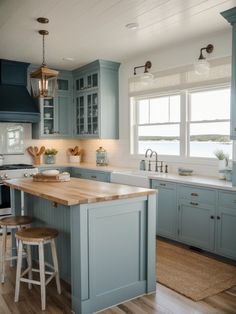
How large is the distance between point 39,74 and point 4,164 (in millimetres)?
3073

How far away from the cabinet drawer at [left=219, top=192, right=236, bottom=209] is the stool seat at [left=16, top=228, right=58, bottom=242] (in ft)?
6.34

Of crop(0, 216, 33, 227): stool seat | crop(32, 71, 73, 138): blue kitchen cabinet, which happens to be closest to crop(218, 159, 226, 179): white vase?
crop(0, 216, 33, 227): stool seat

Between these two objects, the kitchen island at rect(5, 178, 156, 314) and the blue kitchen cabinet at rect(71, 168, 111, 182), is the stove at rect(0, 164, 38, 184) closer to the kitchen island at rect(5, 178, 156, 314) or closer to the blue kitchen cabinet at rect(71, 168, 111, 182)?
the blue kitchen cabinet at rect(71, 168, 111, 182)

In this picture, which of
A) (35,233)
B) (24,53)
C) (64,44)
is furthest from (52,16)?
(35,233)

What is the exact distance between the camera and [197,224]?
159 inches

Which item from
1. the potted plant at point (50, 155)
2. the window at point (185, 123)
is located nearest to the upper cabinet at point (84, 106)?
the potted plant at point (50, 155)

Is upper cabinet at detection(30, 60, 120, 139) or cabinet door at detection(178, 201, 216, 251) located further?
upper cabinet at detection(30, 60, 120, 139)

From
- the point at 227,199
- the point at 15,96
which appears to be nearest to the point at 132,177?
the point at 227,199

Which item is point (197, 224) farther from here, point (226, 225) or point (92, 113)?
point (92, 113)

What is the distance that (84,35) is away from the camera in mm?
4336

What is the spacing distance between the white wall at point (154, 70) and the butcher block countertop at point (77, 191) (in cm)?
198

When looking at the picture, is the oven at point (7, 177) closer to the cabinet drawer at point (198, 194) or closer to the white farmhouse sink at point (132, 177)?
the white farmhouse sink at point (132, 177)

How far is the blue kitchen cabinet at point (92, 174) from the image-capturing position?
5381 millimetres

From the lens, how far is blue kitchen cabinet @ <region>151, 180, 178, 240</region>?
430cm
